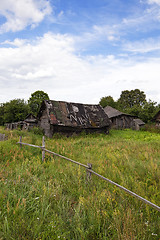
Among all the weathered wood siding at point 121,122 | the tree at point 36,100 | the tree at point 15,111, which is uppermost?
the tree at point 36,100

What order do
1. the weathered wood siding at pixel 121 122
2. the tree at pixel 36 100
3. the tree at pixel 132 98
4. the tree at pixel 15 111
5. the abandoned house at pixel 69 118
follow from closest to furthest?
the abandoned house at pixel 69 118 → the weathered wood siding at pixel 121 122 → the tree at pixel 15 111 → the tree at pixel 36 100 → the tree at pixel 132 98

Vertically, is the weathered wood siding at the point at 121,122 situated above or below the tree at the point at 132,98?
below

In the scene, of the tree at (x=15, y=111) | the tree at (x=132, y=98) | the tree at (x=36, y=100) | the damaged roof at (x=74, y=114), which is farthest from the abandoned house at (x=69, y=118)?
the tree at (x=132, y=98)

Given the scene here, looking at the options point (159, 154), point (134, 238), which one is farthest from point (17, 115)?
point (134, 238)

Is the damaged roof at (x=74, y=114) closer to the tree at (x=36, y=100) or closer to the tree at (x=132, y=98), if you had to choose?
the tree at (x=36, y=100)

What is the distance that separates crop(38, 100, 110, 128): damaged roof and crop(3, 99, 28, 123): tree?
54.6 feet

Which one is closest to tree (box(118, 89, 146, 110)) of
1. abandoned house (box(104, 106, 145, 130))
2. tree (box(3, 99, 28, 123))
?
abandoned house (box(104, 106, 145, 130))

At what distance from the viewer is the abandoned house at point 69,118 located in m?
16.2

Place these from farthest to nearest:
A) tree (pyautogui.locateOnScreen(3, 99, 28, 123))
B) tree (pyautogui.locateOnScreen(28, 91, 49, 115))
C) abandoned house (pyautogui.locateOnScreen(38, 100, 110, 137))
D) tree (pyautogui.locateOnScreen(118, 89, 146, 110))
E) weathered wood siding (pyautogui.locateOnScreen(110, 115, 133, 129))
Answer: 1. tree (pyautogui.locateOnScreen(118, 89, 146, 110))
2. tree (pyautogui.locateOnScreen(28, 91, 49, 115))
3. tree (pyautogui.locateOnScreen(3, 99, 28, 123))
4. weathered wood siding (pyautogui.locateOnScreen(110, 115, 133, 129))
5. abandoned house (pyautogui.locateOnScreen(38, 100, 110, 137))

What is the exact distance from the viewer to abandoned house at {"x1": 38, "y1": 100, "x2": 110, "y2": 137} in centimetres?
1616

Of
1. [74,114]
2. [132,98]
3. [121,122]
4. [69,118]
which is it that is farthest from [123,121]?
[132,98]

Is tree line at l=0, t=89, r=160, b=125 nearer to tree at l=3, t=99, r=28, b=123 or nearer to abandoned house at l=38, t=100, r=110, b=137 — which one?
tree at l=3, t=99, r=28, b=123

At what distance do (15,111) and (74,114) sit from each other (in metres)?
22.0

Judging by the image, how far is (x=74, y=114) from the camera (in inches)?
700
